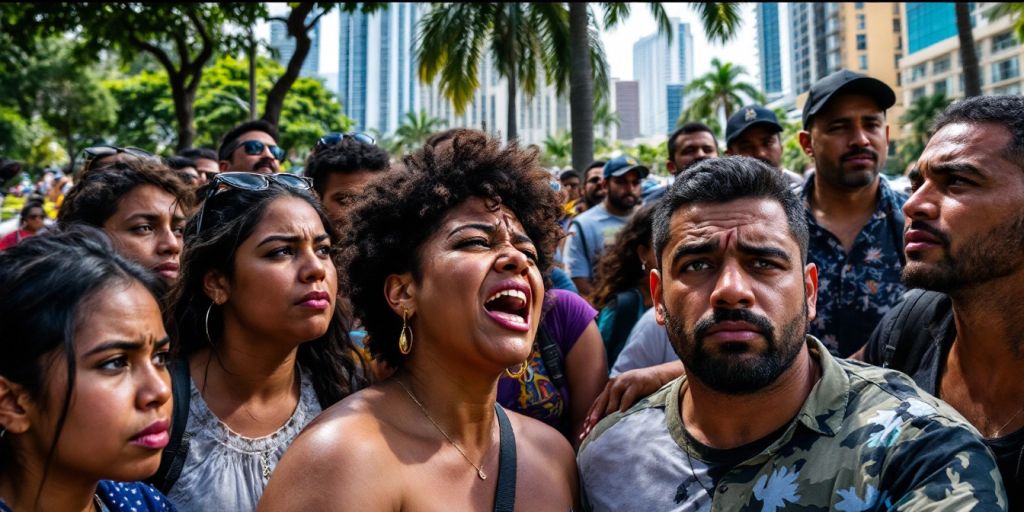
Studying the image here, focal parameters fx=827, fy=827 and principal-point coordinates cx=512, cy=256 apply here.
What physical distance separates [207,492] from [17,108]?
4955 centimetres

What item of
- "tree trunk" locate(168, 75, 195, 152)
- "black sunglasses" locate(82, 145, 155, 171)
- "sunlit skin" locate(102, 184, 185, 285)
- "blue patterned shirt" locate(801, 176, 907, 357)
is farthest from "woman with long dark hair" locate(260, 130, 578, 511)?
"tree trunk" locate(168, 75, 195, 152)

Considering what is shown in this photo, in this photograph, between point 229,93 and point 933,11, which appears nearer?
point 229,93

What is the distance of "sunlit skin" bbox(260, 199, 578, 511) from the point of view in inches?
94.7

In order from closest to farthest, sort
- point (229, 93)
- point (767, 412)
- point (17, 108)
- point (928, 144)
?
point (767, 412)
point (928, 144)
point (229, 93)
point (17, 108)

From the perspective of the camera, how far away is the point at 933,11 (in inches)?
3979

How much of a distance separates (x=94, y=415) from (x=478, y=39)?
1586cm

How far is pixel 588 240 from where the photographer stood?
6.81m

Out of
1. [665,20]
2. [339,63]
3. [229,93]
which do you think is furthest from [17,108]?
[339,63]

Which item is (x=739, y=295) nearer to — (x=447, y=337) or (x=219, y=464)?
(x=447, y=337)

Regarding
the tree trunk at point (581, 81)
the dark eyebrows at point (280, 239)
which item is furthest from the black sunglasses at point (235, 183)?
the tree trunk at point (581, 81)

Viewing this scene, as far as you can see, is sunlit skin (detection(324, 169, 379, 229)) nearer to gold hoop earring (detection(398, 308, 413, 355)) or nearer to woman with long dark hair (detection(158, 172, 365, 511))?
woman with long dark hair (detection(158, 172, 365, 511))

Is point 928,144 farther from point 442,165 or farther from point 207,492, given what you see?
point 207,492

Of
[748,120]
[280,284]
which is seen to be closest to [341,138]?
[280,284]

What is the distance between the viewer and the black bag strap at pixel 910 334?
3053mm
